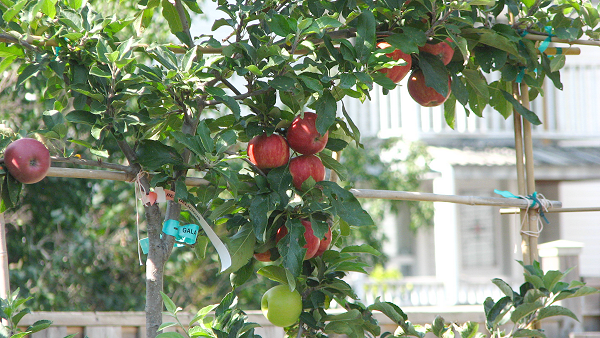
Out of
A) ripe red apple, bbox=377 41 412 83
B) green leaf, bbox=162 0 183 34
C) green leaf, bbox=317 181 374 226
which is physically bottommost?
green leaf, bbox=317 181 374 226

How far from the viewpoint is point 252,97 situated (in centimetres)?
125

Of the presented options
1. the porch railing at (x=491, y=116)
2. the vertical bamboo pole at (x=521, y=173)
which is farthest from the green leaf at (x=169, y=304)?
the porch railing at (x=491, y=116)

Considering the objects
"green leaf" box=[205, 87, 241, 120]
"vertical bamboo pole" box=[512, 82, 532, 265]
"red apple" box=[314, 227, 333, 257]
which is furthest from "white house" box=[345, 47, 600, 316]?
"green leaf" box=[205, 87, 241, 120]

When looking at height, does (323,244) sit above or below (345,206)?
below

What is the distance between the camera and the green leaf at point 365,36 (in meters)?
1.11

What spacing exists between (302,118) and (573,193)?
8.00 metres

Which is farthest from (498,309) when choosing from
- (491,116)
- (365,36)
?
(491,116)

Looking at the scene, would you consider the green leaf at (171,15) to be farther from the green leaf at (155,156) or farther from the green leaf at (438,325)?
the green leaf at (438,325)

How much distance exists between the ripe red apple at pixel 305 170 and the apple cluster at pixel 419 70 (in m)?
0.27

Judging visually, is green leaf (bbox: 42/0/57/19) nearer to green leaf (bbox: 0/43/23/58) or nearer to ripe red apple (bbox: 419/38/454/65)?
green leaf (bbox: 0/43/23/58)

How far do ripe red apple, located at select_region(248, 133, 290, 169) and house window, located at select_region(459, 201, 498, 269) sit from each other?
7790 mm

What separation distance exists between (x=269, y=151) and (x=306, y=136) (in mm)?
83

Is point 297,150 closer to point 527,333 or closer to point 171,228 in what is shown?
point 171,228

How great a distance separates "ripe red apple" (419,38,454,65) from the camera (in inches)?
51.9
